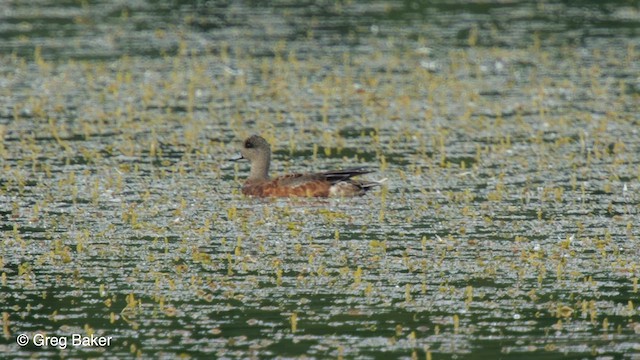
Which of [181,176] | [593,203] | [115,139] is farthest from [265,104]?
[593,203]

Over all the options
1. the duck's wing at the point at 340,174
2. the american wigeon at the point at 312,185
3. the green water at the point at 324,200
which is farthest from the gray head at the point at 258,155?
the duck's wing at the point at 340,174

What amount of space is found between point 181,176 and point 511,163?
383cm

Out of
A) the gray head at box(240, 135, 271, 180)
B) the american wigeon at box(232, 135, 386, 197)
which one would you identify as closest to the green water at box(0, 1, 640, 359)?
the american wigeon at box(232, 135, 386, 197)

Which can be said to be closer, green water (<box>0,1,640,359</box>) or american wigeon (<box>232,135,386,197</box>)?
green water (<box>0,1,640,359</box>)

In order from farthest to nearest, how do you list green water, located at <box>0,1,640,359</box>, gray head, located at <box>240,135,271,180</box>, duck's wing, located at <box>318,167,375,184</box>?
gray head, located at <box>240,135,271,180</box> < duck's wing, located at <box>318,167,375,184</box> < green water, located at <box>0,1,640,359</box>

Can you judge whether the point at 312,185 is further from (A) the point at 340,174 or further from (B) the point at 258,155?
(B) the point at 258,155

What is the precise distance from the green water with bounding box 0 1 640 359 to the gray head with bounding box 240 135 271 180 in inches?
13.2

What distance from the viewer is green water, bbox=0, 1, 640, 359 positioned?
10438 mm

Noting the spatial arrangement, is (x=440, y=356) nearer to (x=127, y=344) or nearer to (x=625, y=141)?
(x=127, y=344)

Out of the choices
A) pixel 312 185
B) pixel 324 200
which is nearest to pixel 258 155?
pixel 312 185

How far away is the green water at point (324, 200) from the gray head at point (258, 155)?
0.34 metres

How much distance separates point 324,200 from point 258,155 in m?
1.28

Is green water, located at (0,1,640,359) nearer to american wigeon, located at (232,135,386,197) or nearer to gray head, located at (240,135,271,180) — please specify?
american wigeon, located at (232,135,386,197)

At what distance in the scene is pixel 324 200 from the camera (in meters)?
→ 15.3
